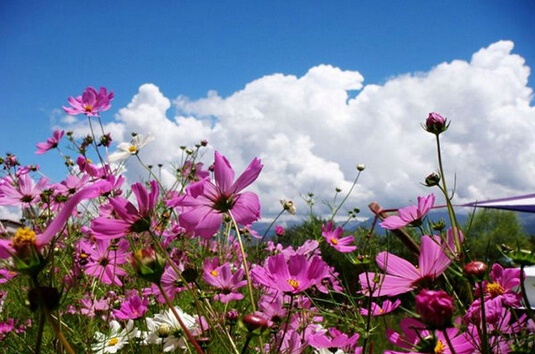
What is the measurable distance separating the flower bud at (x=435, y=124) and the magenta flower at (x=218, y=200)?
0.30 m

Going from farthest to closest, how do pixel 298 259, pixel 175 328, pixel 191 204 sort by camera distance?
pixel 175 328 → pixel 298 259 → pixel 191 204

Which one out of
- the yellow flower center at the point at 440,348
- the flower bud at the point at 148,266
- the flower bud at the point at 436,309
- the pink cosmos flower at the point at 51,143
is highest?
the pink cosmos flower at the point at 51,143

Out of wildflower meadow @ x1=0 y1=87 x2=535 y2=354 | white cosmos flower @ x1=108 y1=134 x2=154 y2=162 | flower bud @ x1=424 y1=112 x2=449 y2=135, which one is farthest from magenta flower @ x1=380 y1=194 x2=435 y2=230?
white cosmos flower @ x1=108 y1=134 x2=154 y2=162

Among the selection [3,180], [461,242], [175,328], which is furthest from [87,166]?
[461,242]

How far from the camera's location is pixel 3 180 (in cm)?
133

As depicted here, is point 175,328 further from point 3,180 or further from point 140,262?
point 3,180

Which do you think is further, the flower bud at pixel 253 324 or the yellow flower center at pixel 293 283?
the yellow flower center at pixel 293 283

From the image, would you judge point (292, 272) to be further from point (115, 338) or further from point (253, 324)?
point (115, 338)

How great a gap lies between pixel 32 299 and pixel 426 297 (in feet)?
0.99

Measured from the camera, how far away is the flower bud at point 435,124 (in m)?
0.69

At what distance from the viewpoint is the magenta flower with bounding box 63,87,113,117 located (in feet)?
4.88

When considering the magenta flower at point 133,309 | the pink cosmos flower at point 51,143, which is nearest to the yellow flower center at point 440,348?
the magenta flower at point 133,309

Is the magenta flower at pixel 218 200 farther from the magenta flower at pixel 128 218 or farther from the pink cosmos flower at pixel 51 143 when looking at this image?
the pink cosmos flower at pixel 51 143

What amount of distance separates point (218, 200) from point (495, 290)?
39cm
